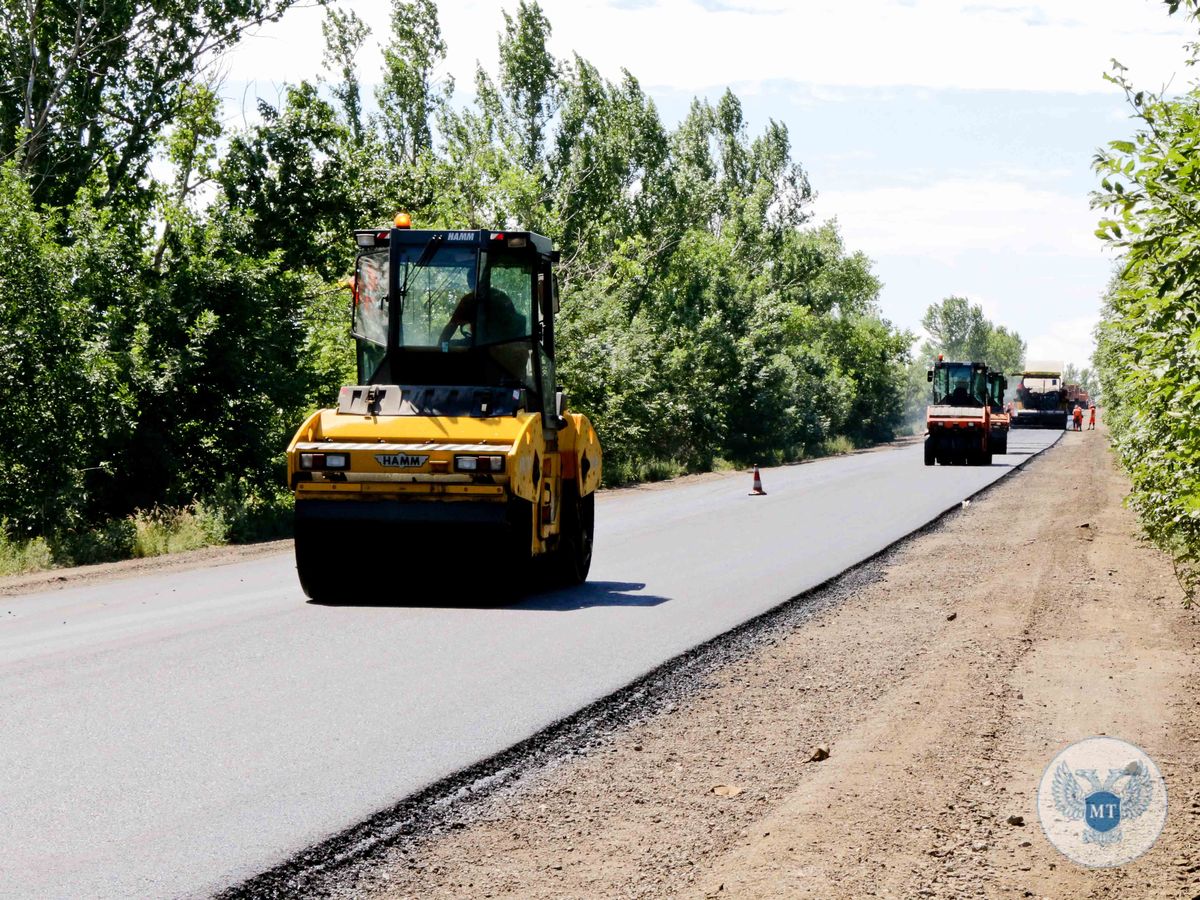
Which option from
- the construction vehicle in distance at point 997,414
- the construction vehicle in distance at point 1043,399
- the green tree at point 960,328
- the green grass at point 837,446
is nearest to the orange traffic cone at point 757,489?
the construction vehicle in distance at point 997,414

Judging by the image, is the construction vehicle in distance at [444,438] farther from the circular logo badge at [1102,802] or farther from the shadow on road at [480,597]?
the circular logo badge at [1102,802]

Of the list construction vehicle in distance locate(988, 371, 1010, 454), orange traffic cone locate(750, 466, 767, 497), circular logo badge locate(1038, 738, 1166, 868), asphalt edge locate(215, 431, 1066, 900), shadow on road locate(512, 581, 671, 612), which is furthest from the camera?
construction vehicle in distance locate(988, 371, 1010, 454)

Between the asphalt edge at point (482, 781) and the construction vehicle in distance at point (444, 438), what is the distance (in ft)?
7.74

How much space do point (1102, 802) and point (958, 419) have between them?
34959mm

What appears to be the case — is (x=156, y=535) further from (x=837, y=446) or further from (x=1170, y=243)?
(x=837, y=446)

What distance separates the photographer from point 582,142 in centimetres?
5272

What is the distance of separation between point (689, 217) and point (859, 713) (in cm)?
5484

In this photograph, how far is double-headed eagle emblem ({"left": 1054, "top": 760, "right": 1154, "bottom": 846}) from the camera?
5715 millimetres

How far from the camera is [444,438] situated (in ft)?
39.1

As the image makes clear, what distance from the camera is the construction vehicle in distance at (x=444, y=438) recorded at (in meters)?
11.7

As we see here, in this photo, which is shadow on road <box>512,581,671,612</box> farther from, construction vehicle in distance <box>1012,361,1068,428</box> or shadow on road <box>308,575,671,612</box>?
construction vehicle in distance <box>1012,361,1068,428</box>

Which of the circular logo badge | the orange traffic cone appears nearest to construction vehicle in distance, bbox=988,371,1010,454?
the orange traffic cone

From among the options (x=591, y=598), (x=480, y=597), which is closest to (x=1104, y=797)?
(x=591, y=598)

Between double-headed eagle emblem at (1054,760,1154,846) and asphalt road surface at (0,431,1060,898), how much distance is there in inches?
107
